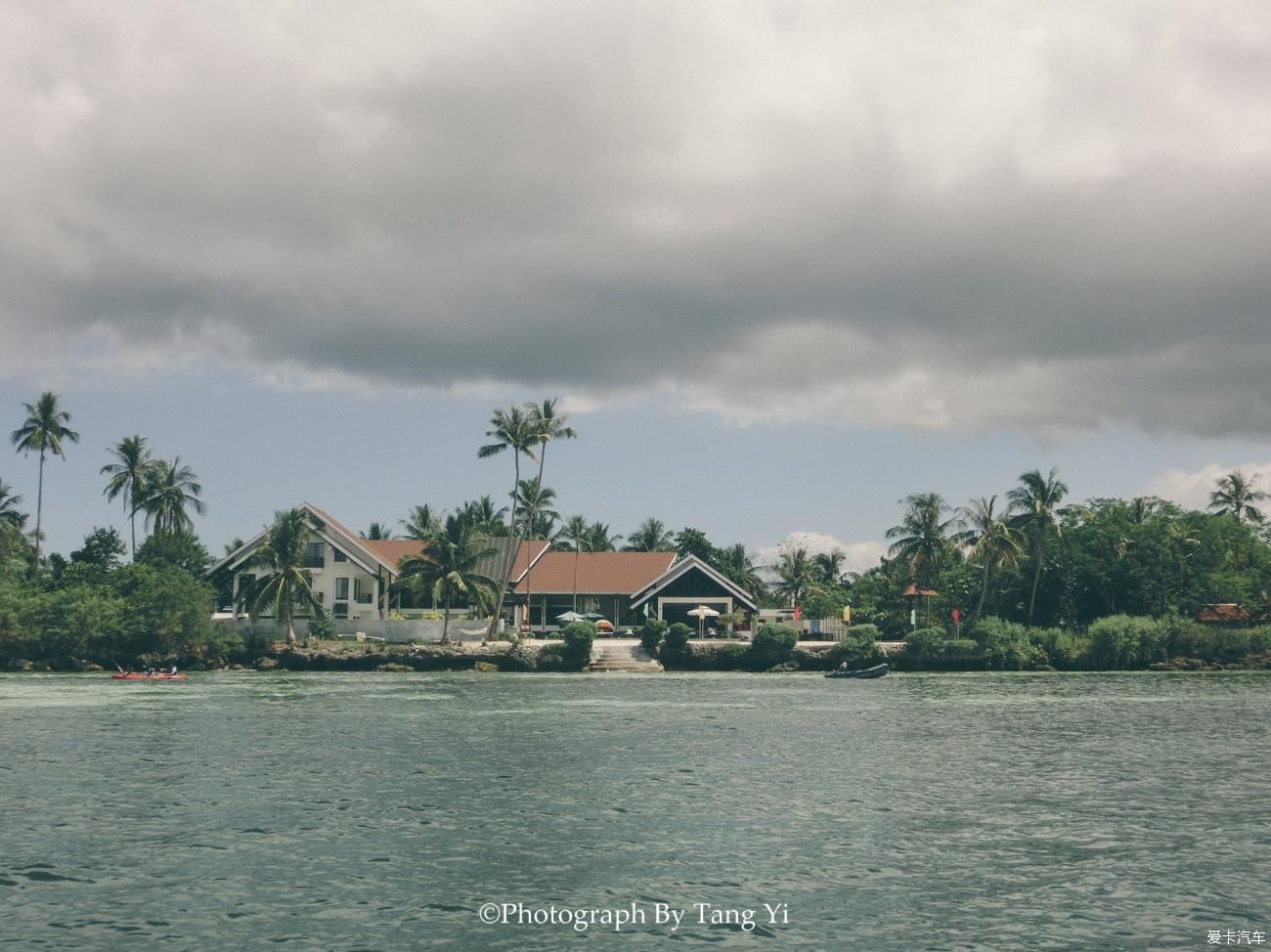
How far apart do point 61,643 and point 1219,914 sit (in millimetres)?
72142

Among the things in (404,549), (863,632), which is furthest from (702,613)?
(404,549)

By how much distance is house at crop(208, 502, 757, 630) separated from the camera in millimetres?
83188

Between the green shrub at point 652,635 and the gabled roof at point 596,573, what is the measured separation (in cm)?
1236

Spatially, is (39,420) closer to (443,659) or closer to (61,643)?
(61,643)

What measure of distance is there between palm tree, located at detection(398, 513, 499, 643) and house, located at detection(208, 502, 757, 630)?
6265mm

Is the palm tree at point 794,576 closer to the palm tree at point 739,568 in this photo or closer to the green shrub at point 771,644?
the palm tree at point 739,568

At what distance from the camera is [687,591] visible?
83.9 meters

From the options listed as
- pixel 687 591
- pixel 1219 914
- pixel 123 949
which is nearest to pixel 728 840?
pixel 1219 914

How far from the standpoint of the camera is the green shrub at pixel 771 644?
72.1 metres

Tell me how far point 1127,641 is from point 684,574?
3120cm

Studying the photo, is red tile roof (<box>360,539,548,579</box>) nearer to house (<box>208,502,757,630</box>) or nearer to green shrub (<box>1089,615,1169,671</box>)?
house (<box>208,502,757,630</box>)

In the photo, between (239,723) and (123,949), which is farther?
(239,723)

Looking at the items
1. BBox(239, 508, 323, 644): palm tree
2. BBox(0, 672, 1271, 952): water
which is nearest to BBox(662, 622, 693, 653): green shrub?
BBox(239, 508, 323, 644): palm tree

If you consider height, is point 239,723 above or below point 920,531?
below
